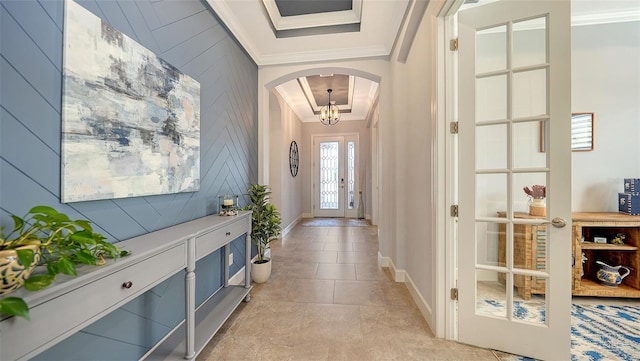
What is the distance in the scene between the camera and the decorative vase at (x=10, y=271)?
64 centimetres

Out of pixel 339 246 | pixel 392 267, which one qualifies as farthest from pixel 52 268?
pixel 339 246

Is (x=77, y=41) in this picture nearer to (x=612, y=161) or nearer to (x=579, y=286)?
(x=579, y=286)

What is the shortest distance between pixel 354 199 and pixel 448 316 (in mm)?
4969

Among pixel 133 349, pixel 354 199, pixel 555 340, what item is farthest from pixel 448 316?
pixel 354 199

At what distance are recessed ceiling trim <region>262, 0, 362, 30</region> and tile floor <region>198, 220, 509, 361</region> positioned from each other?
2927 millimetres

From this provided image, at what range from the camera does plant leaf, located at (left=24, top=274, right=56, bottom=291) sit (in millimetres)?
669

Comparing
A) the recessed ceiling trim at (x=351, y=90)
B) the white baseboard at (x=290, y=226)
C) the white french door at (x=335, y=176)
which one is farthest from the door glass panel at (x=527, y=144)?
the white french door at (x=335, y=176)

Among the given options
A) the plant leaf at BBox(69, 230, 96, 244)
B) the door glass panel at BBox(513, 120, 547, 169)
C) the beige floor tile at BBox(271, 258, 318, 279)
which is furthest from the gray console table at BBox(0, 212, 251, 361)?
the door glass panel at BBox(513, 120, 547, 169)

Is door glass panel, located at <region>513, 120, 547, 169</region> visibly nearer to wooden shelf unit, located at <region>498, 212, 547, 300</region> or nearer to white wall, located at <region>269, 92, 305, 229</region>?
wooden shelf unit, located at <region>498, 212, 547, 300</region>

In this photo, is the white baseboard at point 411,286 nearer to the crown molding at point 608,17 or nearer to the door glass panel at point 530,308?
the door glass panel at point 530,308

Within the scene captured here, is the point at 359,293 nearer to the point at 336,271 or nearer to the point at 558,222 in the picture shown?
the point at 336,271

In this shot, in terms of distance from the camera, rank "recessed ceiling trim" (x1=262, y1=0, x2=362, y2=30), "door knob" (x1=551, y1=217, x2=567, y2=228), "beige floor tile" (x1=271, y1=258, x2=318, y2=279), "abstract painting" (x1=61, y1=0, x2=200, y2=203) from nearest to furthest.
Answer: "abstract painting" (x1=61, y1=0, x2=200, y2=203)
"door knob" (x1=551, y1=217, x2=567, y2=228)
"recessed ceiling trim" (x1=262, y1=0, x2=362, y2=30)
"beige floor tile" (x1=271, y1=258, x2=318, y2=279)

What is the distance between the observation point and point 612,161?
7.63 ft

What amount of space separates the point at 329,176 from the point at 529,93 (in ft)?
17.5
